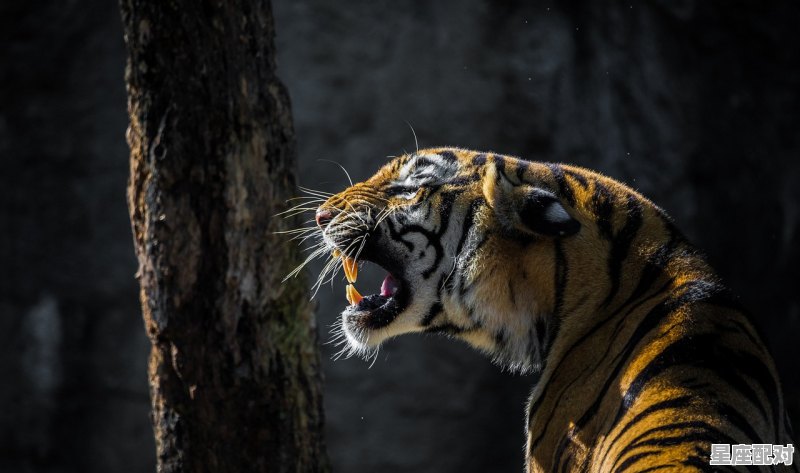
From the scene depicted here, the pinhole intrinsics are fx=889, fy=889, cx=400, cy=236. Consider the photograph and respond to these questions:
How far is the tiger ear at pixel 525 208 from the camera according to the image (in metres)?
2.62

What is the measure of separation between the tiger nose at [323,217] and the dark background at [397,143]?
3.38 meters

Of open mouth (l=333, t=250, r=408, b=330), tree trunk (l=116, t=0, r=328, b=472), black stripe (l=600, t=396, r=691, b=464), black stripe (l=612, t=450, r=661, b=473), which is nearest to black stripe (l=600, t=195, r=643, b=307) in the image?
black stripe (l=600, t=396, r=691, b=464)

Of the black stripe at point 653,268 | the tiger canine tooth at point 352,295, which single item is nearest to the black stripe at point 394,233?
the tiger canine tooth at point 352,295

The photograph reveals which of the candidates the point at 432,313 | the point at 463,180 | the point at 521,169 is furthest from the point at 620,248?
the point at 432,313

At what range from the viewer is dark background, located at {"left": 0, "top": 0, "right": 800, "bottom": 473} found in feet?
21.5

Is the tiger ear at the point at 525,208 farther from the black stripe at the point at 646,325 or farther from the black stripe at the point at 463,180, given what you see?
the black stripe at the point at 646,325

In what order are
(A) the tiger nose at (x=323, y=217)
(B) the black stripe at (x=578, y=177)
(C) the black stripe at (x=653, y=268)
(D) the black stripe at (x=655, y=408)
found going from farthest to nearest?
1. (A) the tiger nose at (x=323, y=217)
2. (B) the black stripe at (x=578, y=177)
3. (C) the black stripe at (x=653, y=268)
4. (D) the black stripe at (x=655, y=408)

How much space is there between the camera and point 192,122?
2998mm

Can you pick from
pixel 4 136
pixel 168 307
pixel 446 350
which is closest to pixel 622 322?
pixel 168 307

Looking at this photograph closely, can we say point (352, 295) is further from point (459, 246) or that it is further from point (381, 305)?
point (459, 246)

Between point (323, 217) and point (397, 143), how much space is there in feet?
11.6

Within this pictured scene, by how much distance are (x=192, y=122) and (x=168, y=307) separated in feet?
2.07
